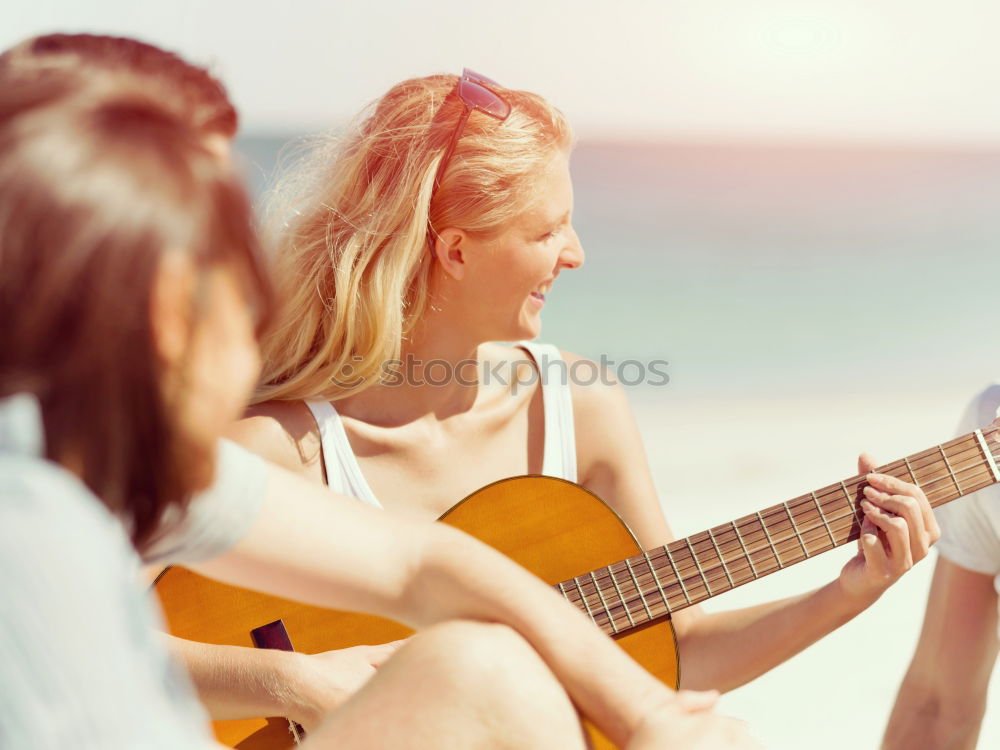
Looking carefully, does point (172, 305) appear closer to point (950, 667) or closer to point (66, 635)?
point (66, 635)

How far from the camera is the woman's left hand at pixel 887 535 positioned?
1.44m

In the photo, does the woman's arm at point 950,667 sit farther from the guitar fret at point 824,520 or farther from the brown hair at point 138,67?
the brown hair at point 138,67

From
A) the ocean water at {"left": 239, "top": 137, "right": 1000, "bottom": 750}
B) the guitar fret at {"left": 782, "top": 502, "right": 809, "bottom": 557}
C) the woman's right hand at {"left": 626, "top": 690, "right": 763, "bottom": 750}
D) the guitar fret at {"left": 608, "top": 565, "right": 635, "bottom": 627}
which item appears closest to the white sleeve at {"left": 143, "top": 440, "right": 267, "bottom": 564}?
the woman's right hand at {"left": 626, "top": 690, "right": 763, "bottom": 750}

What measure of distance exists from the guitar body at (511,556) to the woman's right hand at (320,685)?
0.08m

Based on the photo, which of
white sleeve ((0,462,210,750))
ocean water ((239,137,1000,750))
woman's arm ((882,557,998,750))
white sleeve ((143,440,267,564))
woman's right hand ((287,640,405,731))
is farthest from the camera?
ocean water ((239,137,1000,750))

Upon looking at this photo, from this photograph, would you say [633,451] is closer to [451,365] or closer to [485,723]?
[451,365]

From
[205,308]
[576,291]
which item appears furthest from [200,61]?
[576,291]

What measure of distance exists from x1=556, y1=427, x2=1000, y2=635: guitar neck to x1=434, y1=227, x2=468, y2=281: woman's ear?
49cm

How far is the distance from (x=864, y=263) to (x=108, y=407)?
371cm

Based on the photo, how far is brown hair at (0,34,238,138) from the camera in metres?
0.74

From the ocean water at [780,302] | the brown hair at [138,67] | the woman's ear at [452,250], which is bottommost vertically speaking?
the ocean water at [780,302]

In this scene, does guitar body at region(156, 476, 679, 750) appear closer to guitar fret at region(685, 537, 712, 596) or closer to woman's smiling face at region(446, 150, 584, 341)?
guitar fret at region(685, 537, 712, 596)

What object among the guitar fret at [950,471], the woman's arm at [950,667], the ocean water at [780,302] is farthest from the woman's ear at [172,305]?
the ocean water at [780,302]

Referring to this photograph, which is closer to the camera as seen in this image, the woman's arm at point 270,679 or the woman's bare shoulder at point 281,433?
the woman's arm at point 270,679
